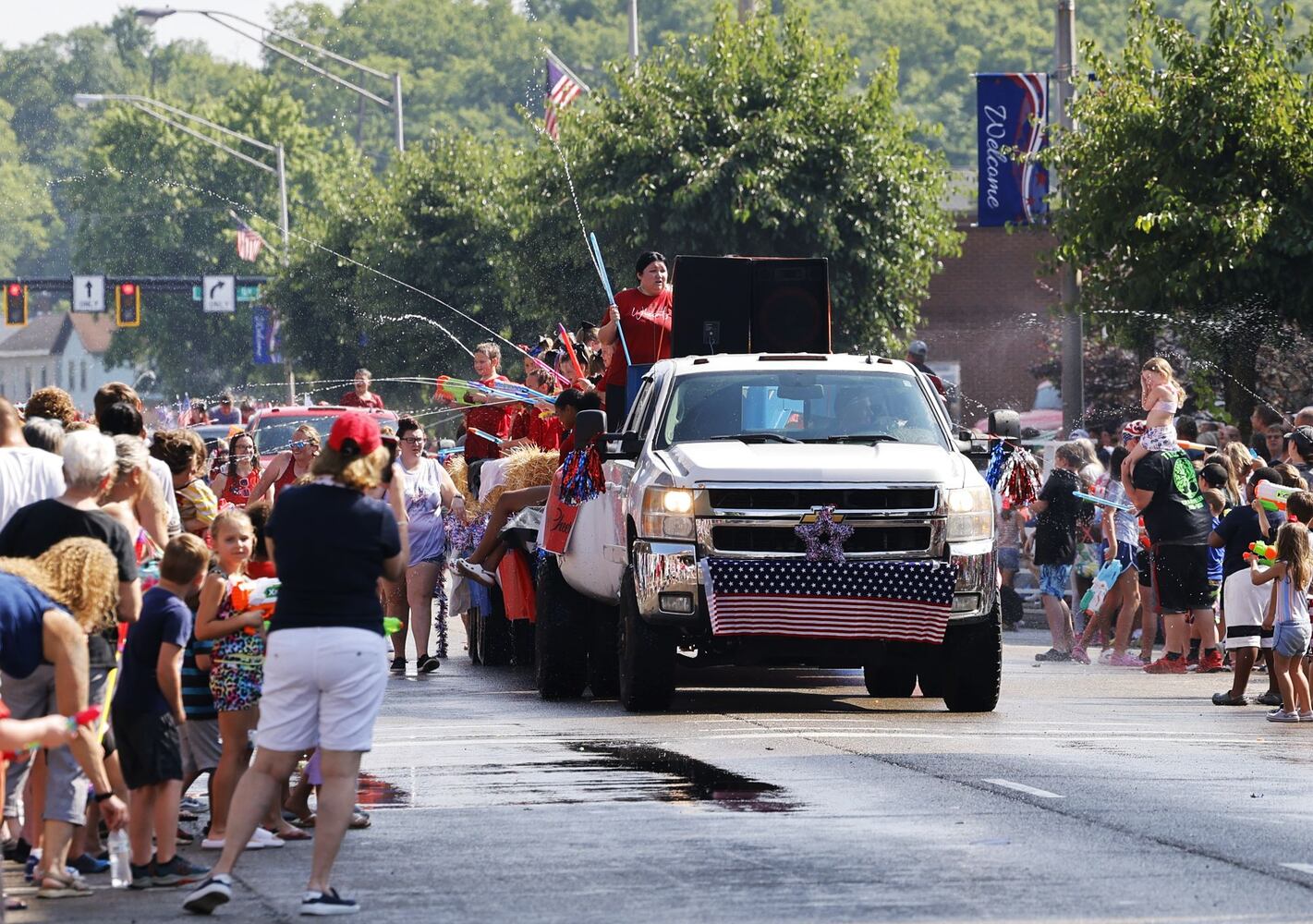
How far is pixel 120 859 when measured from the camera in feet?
30.5

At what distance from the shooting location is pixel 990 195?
3080cm

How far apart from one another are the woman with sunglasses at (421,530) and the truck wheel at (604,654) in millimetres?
2823

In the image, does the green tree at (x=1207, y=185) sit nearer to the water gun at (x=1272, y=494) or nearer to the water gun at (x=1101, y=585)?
the water gun at (x=1101, y=585)

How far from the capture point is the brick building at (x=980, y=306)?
5822 cm

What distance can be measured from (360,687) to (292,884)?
3.32 feet

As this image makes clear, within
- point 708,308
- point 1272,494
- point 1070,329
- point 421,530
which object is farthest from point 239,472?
point 1070,329

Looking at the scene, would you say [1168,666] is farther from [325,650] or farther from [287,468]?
[325,650]

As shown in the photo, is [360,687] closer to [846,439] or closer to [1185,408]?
[846,439]

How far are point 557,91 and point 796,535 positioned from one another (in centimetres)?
2601

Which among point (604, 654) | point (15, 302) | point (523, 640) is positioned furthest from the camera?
point (15, 302)

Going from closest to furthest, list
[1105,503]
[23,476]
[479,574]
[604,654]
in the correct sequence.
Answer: [23,476] < [604,654] < [479,574] < [1105,503]

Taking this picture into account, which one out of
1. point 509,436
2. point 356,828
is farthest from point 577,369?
point 356,828

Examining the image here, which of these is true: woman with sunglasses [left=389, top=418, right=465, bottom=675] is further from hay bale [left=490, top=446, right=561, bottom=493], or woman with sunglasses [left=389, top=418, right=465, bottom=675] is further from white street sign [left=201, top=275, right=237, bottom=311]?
white street sign [left=201, top=275, right=237, bottom=311]

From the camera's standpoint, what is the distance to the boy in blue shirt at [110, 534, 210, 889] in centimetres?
934
